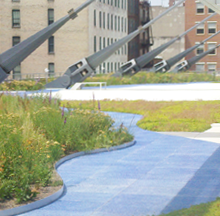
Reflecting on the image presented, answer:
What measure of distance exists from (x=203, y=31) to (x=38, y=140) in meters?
84.3

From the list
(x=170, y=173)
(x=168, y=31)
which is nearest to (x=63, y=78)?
(x=170, y=173)

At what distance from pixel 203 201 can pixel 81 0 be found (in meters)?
58.1

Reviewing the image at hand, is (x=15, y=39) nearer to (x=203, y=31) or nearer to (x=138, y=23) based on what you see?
(x=138, y=23)

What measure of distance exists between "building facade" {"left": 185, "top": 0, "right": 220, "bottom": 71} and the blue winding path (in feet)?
238

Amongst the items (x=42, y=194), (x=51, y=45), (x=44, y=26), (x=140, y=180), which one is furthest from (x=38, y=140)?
(x=44, y=26)

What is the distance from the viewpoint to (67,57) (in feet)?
212

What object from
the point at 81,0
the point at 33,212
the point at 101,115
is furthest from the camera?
the point at 81,0

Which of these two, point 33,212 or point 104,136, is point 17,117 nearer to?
point 104,136

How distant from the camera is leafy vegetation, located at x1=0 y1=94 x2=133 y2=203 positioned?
7.39 m

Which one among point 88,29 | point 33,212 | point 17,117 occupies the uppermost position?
→ point 88,29

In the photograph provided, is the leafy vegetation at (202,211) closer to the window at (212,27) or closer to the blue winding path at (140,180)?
the blue winding path at (140,180)

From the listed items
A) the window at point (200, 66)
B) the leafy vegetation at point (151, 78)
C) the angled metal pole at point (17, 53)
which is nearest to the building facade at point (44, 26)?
the leafy vegetation at point (151, 78)

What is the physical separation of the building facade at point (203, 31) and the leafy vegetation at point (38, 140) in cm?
7152

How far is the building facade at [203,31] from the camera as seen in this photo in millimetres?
83375
